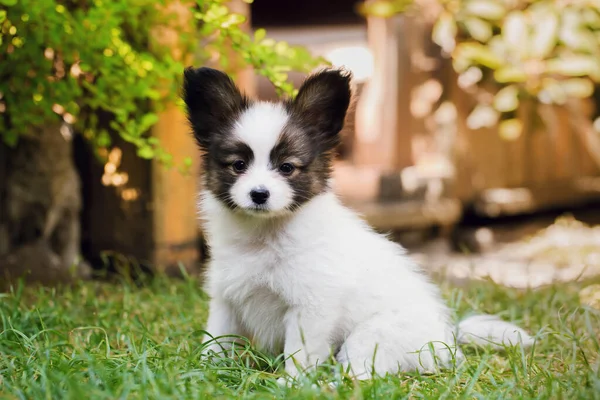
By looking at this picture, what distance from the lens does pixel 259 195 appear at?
115 inches

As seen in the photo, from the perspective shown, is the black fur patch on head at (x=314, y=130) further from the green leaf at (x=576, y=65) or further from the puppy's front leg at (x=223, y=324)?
the green leaf at (x=576, y=65)

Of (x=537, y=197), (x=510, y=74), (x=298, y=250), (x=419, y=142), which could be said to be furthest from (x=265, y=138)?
(x=537, y=197)

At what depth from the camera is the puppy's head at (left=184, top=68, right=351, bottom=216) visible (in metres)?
2.99

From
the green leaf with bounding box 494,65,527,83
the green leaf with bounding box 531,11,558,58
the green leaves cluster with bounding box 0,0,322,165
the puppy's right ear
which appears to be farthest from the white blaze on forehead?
the green leaf with bounding box 494,65,527,83

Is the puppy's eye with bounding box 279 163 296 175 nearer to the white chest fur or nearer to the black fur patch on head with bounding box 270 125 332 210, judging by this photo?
the black fur patch on head with bounding box 270 125 332 210

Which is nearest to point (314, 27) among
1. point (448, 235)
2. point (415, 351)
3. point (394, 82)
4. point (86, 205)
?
point (394, 82)

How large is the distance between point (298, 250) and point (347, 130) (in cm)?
66

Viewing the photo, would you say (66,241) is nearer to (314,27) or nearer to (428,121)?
(428,121)

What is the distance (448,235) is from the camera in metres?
7.98

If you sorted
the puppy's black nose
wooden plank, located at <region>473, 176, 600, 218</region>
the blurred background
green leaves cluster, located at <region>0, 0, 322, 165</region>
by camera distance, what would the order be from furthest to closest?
1. wooden plank, located at <region>473, 176, 600, 218</region>
2. the blurred background
3. green leaves cluster, located at <region>0, 0, 322, 165</region>
4. the puppy's black nose

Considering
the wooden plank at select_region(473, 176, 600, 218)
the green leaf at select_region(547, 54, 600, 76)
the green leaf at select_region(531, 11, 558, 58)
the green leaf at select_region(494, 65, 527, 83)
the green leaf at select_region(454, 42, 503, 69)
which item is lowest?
the wooden plank at select_region(473, 176, 600, 218)

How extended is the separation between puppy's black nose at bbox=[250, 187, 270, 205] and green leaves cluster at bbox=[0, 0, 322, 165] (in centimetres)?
109

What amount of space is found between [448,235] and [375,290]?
498cm

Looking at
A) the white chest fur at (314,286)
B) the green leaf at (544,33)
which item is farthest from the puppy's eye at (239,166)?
the green leaf at (544,33)
